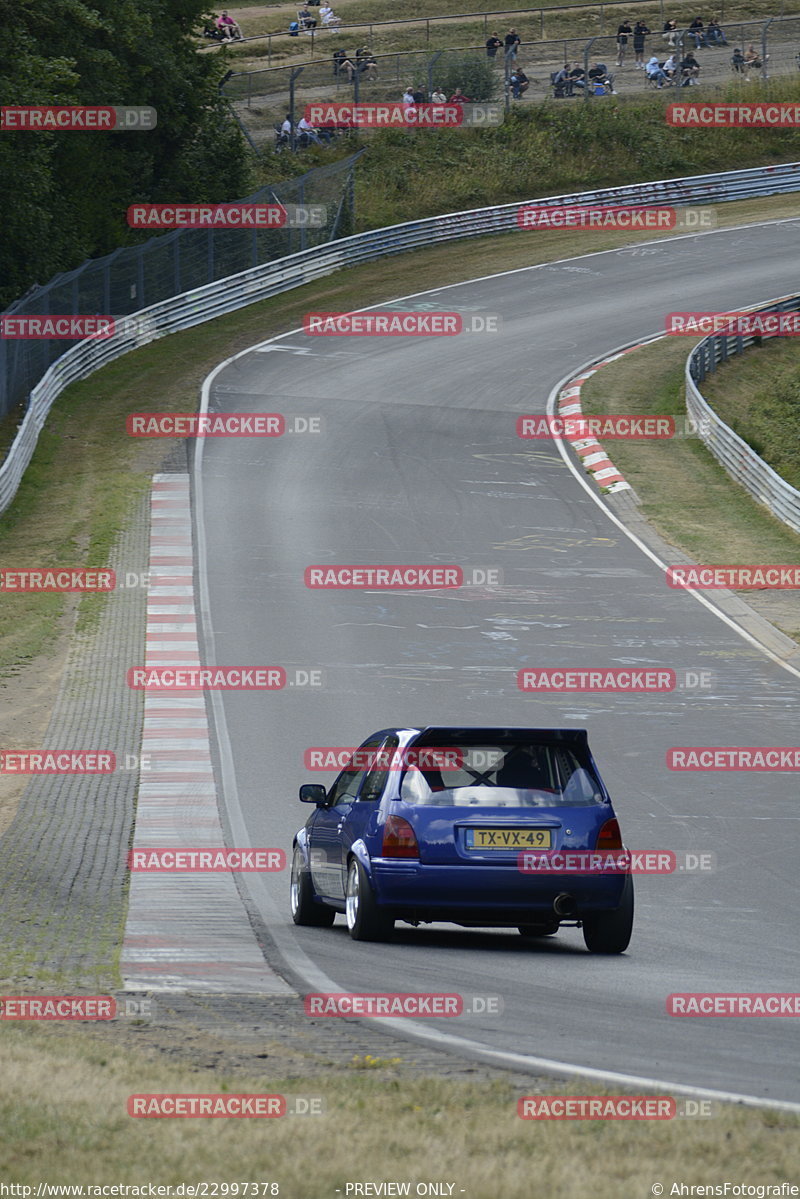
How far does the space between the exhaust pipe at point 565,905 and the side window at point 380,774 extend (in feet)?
4.28

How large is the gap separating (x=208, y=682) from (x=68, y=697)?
1.75 metres

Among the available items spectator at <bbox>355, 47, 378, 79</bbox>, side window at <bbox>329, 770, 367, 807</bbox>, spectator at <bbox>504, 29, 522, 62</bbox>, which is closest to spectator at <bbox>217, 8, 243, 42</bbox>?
spectator at <bbox>355, 47, 378, 79</bbox>

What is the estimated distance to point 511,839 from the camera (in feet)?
32.8

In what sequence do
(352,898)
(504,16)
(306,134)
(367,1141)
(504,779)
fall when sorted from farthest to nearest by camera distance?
(504,16) < (306,134) < (352,898) < (504,779) < (367,1141)

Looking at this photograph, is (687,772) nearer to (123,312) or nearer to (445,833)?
(445,833)

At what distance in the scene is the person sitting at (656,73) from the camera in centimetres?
6962

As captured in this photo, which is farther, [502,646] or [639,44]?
[639,44]

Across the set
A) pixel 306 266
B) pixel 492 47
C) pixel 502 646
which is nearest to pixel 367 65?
pixel 492 47

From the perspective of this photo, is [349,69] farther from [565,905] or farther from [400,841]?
[565,905]

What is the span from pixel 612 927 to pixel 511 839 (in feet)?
→ 2.75

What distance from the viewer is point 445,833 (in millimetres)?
9969

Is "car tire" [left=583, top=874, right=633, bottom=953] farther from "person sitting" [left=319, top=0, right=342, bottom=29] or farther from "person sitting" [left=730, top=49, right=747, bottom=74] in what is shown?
"person sitting" [left=319, top=0, right=342, bottom=29]

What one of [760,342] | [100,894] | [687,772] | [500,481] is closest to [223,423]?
[500,481]

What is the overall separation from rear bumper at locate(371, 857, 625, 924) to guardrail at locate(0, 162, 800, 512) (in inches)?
882
